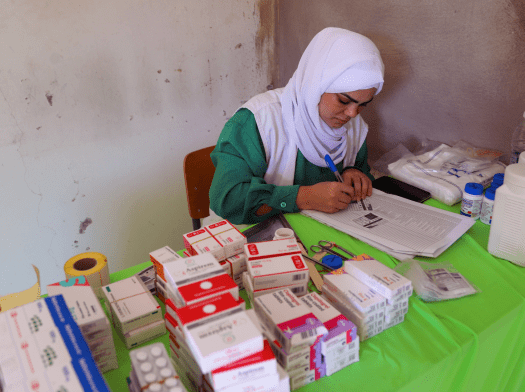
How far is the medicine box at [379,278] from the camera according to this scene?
869mm

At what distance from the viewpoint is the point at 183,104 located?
227cm

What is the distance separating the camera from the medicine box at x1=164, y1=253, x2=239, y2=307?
729 millimetres

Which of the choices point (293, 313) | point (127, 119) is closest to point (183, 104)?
point (127, 119)

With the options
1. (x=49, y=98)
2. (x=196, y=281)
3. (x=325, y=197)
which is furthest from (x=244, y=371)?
(x=49, y=98)

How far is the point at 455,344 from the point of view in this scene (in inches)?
34.5

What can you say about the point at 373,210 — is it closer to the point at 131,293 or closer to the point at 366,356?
the point at 366,356

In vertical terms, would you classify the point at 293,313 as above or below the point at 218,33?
below

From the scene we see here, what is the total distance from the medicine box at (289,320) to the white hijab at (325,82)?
86cm

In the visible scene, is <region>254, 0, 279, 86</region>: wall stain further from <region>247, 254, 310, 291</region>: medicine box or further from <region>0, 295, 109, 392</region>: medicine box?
<region>0, 295, 109, 392</region>: medicine box

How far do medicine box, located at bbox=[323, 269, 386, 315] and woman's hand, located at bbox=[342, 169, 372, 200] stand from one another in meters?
0.61

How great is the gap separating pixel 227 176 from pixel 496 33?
1.16m

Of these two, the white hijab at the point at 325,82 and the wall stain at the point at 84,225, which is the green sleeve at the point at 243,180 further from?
the wall stain at the point at 84,225

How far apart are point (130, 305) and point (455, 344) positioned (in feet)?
2.35

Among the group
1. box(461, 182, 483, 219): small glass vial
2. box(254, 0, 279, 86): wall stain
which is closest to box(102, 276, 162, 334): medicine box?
box(461, 182, 483, 219): small glass vial
